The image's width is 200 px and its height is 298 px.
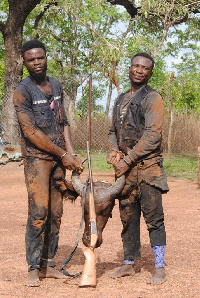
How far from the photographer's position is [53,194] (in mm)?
4984

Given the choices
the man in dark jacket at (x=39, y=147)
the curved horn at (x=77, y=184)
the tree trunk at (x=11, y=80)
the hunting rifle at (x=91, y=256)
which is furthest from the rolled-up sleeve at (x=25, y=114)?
the tree trunk at (x=11, y=80)

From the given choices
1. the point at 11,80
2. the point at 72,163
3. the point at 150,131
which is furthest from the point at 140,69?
the point at 11,80

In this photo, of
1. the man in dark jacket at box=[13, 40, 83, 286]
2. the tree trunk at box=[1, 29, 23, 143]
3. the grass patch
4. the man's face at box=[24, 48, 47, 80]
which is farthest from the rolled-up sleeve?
the tree trunk at box=[1, 29, 23, 143]

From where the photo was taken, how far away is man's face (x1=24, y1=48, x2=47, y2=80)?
185 inches

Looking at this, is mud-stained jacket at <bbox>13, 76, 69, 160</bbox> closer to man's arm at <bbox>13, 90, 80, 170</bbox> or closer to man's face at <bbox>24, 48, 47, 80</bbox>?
man's arm at <bbox>13, 90, 80, 170</bbox>

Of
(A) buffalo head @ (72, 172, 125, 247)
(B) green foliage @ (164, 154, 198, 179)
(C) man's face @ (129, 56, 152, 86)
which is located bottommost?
(B) green foliage @ (164, 154, 198, 179)

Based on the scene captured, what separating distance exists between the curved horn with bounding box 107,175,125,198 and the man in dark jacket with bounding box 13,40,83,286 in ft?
1.17

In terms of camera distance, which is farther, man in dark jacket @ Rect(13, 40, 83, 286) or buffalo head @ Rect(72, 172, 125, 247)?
man in dark jacket @ Rect(13, 40, 83, 286)

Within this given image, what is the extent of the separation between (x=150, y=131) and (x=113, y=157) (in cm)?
42

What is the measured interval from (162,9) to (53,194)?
1170cm

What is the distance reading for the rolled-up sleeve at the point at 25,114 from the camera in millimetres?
4680

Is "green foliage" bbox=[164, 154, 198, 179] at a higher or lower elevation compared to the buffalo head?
lower

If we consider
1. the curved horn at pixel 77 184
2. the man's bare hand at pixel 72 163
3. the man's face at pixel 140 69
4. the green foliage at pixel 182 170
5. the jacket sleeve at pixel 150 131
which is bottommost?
the green foliage at pixel 182 170

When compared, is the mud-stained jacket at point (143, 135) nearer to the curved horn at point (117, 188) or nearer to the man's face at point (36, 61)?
the curved horn at point (117, 188)
